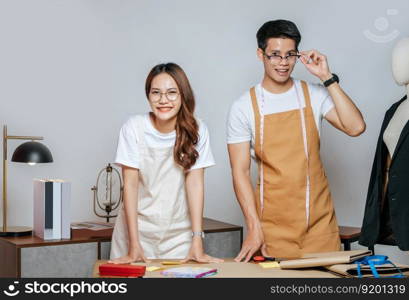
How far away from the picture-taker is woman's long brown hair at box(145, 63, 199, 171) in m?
2.55

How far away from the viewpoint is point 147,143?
2.62 metres

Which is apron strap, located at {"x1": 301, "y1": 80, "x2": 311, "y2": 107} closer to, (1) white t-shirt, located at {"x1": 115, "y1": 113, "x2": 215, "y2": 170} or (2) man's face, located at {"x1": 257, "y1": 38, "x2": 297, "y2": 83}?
(2) man's face, located at {"x1": 257, "y1": 38, "x2": 297, "y2": 83}

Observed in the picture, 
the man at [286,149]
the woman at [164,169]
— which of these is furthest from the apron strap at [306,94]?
the woman at [164,169]

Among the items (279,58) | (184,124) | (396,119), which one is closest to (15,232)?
(184,124)

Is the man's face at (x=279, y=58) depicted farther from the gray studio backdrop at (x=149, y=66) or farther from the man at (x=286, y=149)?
the gray studio backdrop at (x=149, y=66)

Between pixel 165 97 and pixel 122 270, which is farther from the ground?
pixel 165 97

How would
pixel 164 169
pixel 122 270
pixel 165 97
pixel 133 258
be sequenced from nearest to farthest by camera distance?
1. pixel 122 270
2. pixel 133 258
3. pixel 165 97
4. pixel 164 169

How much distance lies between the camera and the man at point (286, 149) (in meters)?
2.79

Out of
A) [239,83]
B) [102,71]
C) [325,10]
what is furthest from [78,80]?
[325,10]

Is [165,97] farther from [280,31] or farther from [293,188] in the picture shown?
[293,188]

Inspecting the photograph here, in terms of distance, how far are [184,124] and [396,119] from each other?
0.94m

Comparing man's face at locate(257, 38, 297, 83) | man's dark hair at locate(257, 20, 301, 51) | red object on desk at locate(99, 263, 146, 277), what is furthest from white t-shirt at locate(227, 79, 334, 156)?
red object on desk at locate(99, 263, 146, 277)

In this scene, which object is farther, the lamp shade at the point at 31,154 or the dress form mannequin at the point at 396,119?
the lamp shade at the point at 31,154

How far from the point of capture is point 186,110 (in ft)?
8.44
